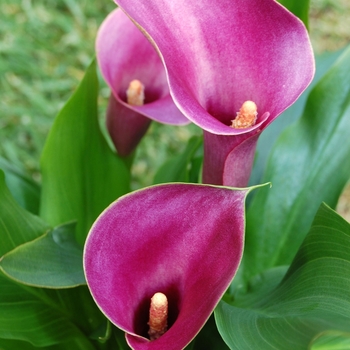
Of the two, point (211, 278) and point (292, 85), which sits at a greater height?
point (292, 85)

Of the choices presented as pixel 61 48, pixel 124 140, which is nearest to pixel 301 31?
pixel 124 140

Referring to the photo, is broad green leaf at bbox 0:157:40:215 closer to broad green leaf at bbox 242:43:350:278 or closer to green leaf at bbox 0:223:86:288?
green leaf at bbox 0:223:86:288

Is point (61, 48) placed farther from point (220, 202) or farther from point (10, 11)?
point (220, 202)

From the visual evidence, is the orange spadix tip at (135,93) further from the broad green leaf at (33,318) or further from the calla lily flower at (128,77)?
the broad green leaf at (33,318)

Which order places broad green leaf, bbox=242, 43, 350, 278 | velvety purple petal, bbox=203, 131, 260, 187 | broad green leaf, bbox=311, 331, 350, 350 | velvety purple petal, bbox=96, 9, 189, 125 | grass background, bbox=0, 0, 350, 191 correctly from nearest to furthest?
1. broad green leaf, bbox=311, 331, 350, 350
2. velvety purple petal, bbox=203, 131, 260, 187
3. velvety purple petal, bbox=96, 9, 189, 125
4. broad green leaf, bbox=242, 43, 350, 278
5. grass background, bbox=0, 0, 350, 191

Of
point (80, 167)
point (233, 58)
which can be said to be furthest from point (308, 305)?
point (80, 167)

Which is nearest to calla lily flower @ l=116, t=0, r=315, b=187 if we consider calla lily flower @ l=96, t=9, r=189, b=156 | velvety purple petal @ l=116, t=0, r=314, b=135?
velvety purple petal @ l=116, t=0, r=314, b=135
